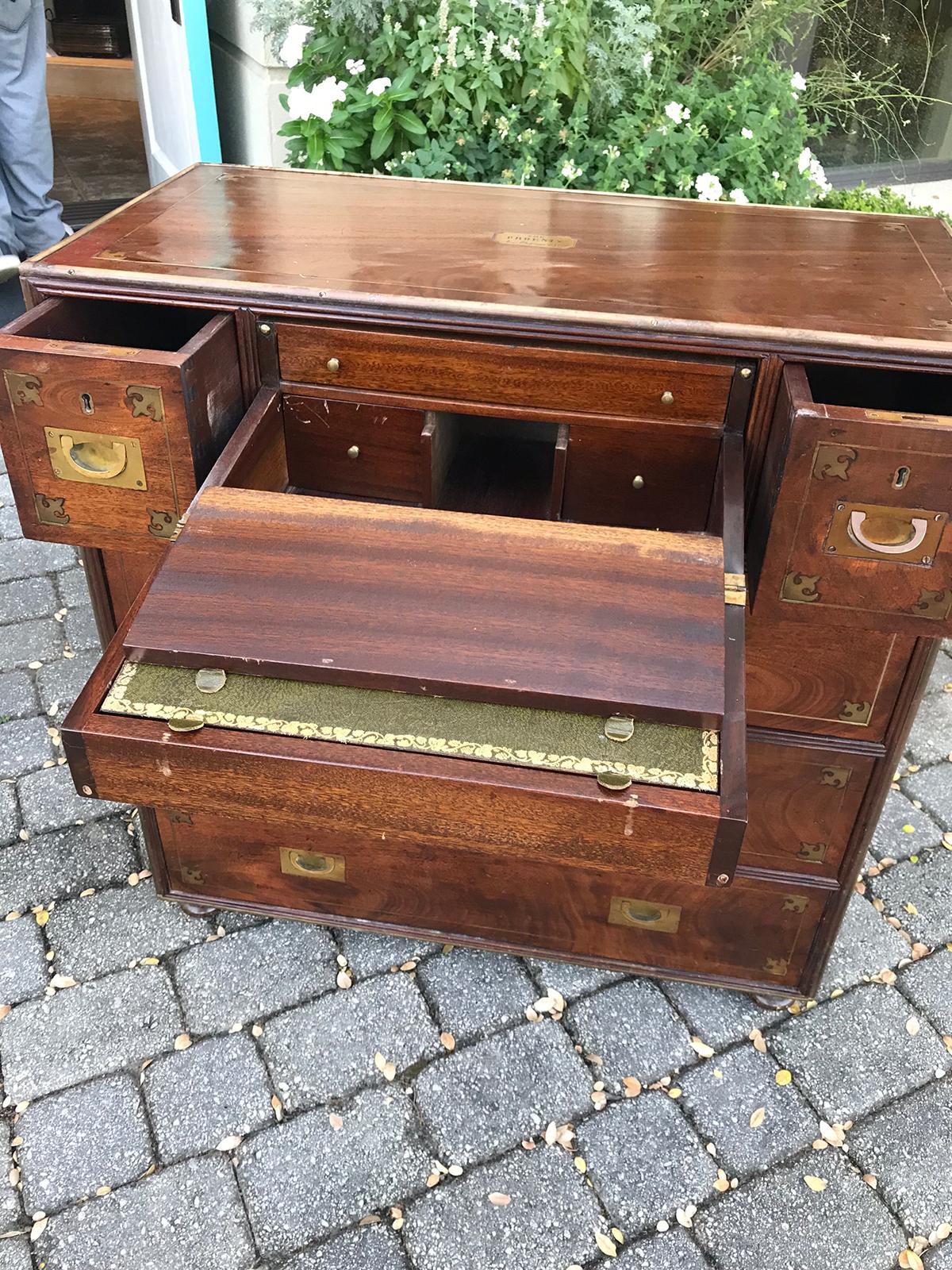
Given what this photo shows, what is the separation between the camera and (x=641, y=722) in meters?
1.33

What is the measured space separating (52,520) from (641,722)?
3.83ft

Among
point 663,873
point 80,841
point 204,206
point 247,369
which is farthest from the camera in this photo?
point 80,841

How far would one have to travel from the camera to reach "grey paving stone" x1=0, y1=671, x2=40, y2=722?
270 cm

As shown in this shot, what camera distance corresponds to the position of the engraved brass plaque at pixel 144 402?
165 centimetres

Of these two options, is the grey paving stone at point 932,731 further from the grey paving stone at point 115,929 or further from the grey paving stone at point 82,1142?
the grey paving stone at point 82,1142

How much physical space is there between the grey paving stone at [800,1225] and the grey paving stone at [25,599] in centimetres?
239

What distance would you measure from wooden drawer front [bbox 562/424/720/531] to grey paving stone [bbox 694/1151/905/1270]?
118 centimetres

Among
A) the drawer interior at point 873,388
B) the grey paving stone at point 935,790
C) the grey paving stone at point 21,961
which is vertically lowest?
the grey paving stone at point 935,790

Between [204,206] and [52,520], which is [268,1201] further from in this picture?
[204,206]

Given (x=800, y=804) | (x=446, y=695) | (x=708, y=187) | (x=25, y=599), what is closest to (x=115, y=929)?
(x=446, y=695)

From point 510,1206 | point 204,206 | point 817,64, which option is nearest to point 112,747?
point 510,1206

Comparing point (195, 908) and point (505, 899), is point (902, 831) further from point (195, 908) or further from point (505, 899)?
point (195, 908)

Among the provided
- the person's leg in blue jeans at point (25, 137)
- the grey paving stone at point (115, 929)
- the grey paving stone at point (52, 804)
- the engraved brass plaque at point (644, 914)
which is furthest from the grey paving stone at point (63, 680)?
the person's leg in blue jeans at point (25, 137)

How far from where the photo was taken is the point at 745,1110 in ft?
6.20
